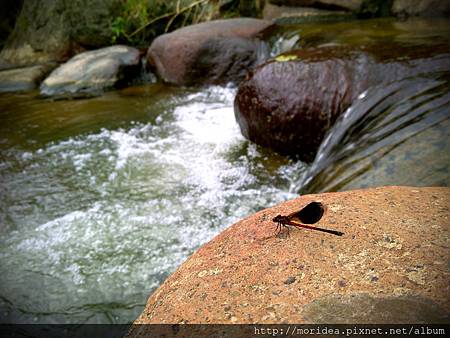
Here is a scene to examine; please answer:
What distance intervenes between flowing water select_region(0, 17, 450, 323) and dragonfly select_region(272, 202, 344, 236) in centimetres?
131

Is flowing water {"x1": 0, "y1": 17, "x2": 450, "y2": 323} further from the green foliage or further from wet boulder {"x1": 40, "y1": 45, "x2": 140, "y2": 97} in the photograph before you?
the green foliage

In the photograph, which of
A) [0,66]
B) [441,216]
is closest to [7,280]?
[441,216]

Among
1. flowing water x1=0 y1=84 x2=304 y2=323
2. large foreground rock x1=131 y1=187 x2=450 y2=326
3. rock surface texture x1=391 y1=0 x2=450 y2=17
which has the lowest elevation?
flowing water x1=0 y1=84 x2=304 y2=323


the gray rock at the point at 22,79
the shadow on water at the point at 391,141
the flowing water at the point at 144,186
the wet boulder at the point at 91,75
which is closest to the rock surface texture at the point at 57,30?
the gray rock at the point at 22,79

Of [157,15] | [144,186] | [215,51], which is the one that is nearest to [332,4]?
[215,51]

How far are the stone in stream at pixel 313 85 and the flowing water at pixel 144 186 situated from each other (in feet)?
0.53

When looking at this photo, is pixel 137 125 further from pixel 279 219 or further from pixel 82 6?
pixel 82 6

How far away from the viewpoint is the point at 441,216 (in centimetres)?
105

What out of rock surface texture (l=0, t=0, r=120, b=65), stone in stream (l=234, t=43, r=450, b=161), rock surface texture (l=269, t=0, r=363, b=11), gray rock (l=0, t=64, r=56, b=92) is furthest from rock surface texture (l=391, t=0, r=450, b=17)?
gray rock (l=0, t=64, r=56, b=92)

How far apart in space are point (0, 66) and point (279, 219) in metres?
11.9

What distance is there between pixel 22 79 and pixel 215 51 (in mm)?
5122

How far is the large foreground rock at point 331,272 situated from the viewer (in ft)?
2.61

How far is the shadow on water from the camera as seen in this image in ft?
7.14

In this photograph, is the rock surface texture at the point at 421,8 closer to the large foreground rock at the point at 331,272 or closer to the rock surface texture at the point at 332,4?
the rock surface texture at the point at 332,4
